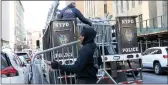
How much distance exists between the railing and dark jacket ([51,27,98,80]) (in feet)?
83.5

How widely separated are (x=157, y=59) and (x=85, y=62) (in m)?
15.4

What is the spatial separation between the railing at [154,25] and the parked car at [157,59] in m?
9.36

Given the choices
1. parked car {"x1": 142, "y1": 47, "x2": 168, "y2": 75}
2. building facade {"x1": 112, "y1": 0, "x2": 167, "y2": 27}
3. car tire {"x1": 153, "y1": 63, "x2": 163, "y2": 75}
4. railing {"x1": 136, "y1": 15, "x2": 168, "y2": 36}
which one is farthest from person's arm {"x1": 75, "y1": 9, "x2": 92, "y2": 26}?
building facade {"x1": 112, "y1": 0, "x2": 167, "y2": 27}

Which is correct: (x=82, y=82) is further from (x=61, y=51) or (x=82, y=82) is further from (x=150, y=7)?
(x=150, y=7)

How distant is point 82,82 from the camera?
18.1 feet

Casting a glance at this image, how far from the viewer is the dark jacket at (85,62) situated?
17.4 ft

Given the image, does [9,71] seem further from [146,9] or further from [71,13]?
[146,9]

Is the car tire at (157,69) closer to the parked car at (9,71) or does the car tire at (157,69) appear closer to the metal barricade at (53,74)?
the metal barricade at (53,74)

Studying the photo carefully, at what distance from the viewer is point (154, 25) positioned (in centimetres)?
3647

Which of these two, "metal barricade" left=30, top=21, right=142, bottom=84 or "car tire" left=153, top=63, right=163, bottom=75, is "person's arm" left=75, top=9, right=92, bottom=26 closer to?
"metal barricade" left=30, top=21, right=142, bottom=84

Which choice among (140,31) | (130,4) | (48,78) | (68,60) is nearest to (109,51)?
(68,60)

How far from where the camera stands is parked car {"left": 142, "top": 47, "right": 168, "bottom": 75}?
19494mm

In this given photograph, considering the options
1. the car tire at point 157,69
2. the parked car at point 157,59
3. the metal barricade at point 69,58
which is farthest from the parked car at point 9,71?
the car tire at point 157,69

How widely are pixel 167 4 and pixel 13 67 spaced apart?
31171mm
